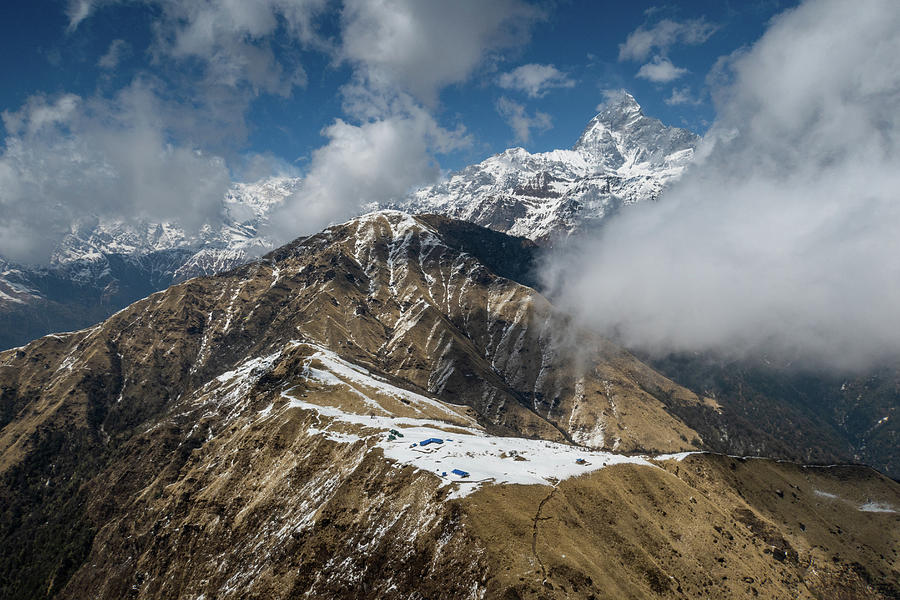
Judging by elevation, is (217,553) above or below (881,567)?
below

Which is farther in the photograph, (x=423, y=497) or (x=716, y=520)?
(x=716, y=520)

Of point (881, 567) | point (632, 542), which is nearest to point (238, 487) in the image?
point (632, 542)

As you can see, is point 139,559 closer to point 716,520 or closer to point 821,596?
point 716,520

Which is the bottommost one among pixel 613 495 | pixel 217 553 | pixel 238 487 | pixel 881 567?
pixel 217 553

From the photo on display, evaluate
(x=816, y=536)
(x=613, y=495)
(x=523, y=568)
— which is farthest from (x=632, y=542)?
(x=816, y=536)

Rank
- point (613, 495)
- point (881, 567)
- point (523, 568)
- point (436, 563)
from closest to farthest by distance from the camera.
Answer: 1. point (523, 568)
2. point (436, 563)
3. point (613, 495)
4. point (881, 567)

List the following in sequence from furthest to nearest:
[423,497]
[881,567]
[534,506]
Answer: [881,567] → [423,497] → [534,506]

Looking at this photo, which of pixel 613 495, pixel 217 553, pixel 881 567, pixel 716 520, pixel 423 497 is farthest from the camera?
pixel 881 567

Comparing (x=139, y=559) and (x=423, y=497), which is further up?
(x=423, y=497)

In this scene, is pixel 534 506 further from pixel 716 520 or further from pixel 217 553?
pixel 217 553
